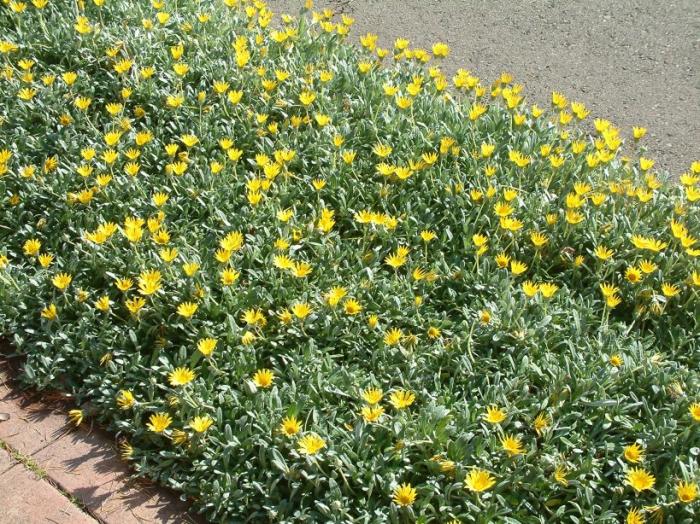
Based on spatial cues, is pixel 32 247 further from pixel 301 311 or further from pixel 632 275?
pixel 632 275

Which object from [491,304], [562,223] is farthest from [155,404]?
[562,223]

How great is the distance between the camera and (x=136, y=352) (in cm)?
309

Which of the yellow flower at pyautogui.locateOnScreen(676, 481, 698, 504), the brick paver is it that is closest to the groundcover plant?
the yellow flower at pyautogui.locateOnScreen(676, 481, 698, 504)

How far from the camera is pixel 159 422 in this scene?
9.05 ft

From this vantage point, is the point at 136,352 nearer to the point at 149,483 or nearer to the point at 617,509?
the point at 149,483

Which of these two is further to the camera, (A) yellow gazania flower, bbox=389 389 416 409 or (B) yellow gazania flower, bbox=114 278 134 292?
(B) yellow gazania flower, bbox=114 278 134 292

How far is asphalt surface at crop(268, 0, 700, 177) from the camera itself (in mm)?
4746

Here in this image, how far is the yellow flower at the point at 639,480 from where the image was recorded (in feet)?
8.13

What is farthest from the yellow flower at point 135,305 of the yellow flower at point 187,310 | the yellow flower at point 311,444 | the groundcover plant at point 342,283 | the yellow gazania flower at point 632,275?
the yellow gazania flower at point 632,275

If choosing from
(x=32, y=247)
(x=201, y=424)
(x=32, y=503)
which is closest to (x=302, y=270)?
(x=201, y=424)

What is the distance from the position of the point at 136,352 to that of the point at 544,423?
1.53 m

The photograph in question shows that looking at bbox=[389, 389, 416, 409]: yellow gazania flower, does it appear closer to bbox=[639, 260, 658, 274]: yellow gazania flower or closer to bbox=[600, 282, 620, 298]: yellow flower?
bbox=[600, 282, 620, 298]: yellow flower

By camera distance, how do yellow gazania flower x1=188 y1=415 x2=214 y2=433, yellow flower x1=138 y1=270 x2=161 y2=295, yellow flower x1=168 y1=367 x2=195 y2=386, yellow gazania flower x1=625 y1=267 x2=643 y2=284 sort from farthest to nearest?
1. yellow gazania flower x1=625 y1=267 x2=643 y2=284
2. yellow flower x1=138 y1=270 x2=161 y2=295
3. yellow flower x1=168 y1=367 x2=195 y2=386
4. yellow gazania flower x1=188 y1=415 x2=214 y2=433

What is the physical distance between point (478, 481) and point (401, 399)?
0.39 meters
